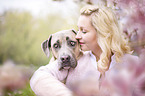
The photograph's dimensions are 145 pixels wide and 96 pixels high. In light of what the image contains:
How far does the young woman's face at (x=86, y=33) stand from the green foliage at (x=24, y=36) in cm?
15

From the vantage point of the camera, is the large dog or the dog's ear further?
the dog's ear

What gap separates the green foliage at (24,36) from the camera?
902mm

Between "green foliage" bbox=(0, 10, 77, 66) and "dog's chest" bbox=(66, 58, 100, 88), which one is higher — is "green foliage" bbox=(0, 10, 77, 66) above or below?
above

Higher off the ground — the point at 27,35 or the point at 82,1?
the point at 82,1

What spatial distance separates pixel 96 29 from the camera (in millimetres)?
941

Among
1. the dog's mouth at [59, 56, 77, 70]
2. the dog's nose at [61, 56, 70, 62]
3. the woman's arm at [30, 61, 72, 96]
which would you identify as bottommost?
the woman's arm at [30, 61, 72, 96]

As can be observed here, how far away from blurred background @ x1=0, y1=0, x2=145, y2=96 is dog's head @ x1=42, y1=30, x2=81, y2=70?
5cm

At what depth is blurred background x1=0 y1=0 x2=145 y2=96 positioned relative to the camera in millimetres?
902

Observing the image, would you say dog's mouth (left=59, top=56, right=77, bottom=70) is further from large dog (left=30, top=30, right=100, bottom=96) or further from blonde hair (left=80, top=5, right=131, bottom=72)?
blonde hair (left=80, top=5, right=131, bottom=72)

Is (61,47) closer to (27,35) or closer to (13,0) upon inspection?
(27,35)

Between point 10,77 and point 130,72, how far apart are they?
14.8 inches

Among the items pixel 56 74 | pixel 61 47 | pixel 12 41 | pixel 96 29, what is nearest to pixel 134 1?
pixel 96 29

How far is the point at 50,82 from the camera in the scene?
836 mm

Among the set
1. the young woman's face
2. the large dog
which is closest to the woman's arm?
the large dog
